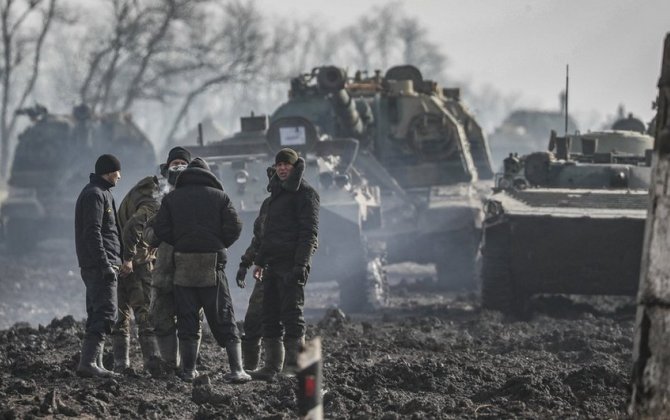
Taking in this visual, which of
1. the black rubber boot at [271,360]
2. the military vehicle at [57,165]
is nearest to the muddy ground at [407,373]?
the black rubber boot at [271,360]

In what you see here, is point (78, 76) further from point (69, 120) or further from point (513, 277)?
point (513, 277)

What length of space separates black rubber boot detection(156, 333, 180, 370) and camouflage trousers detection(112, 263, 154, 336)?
0.24m

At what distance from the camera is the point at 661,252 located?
605cm

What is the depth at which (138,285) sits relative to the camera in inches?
392

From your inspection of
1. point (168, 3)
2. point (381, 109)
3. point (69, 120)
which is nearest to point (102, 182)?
point (381, 109)

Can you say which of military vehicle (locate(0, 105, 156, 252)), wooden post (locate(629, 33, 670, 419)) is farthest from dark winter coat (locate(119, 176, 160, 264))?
military vehicle (locate(0, 105, 156, 252))

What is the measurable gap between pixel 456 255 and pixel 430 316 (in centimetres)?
324

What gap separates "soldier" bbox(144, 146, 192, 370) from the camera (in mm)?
9539

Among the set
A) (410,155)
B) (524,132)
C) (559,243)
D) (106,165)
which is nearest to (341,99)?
(410,155)

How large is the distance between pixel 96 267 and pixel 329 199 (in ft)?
23.4

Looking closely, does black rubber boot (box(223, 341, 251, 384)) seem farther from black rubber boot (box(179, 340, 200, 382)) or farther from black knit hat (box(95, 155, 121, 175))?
black knit hat (box(95, 155, 121, 175))

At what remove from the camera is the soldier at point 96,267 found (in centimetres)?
946

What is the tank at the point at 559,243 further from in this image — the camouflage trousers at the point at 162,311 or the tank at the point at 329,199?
the camouflage trousers at the point at 162,311

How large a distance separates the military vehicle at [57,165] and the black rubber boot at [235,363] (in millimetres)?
14852
